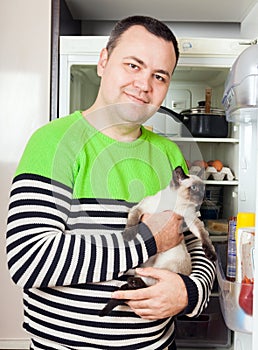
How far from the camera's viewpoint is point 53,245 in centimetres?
86

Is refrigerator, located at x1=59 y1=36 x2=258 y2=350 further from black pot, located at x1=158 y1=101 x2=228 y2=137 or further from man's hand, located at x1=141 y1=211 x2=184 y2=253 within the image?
man's hand, located at x1=141 y1=211 x2=184 y2=253

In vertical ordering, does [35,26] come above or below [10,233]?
above

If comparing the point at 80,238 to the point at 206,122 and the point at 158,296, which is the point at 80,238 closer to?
the point at 158,296

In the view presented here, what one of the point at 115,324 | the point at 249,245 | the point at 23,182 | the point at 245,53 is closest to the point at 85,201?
the point at 23,182

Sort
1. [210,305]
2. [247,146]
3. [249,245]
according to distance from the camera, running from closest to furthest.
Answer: [249,245] < [247,146] < [210,305]

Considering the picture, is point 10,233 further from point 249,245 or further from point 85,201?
point 249,245

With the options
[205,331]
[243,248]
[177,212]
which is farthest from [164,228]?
[205,331]

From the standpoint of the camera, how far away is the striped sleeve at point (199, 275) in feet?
3.10

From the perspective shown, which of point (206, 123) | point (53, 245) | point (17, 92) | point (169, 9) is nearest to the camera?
point (53, 245)

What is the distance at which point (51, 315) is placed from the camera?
3.07ft

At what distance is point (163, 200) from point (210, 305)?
0.93 meters

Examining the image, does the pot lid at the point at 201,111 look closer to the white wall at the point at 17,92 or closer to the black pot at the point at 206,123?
the black pot at the point at 206,123

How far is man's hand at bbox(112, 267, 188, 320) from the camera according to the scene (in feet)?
2.96

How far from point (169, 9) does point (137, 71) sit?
1.09 metres
